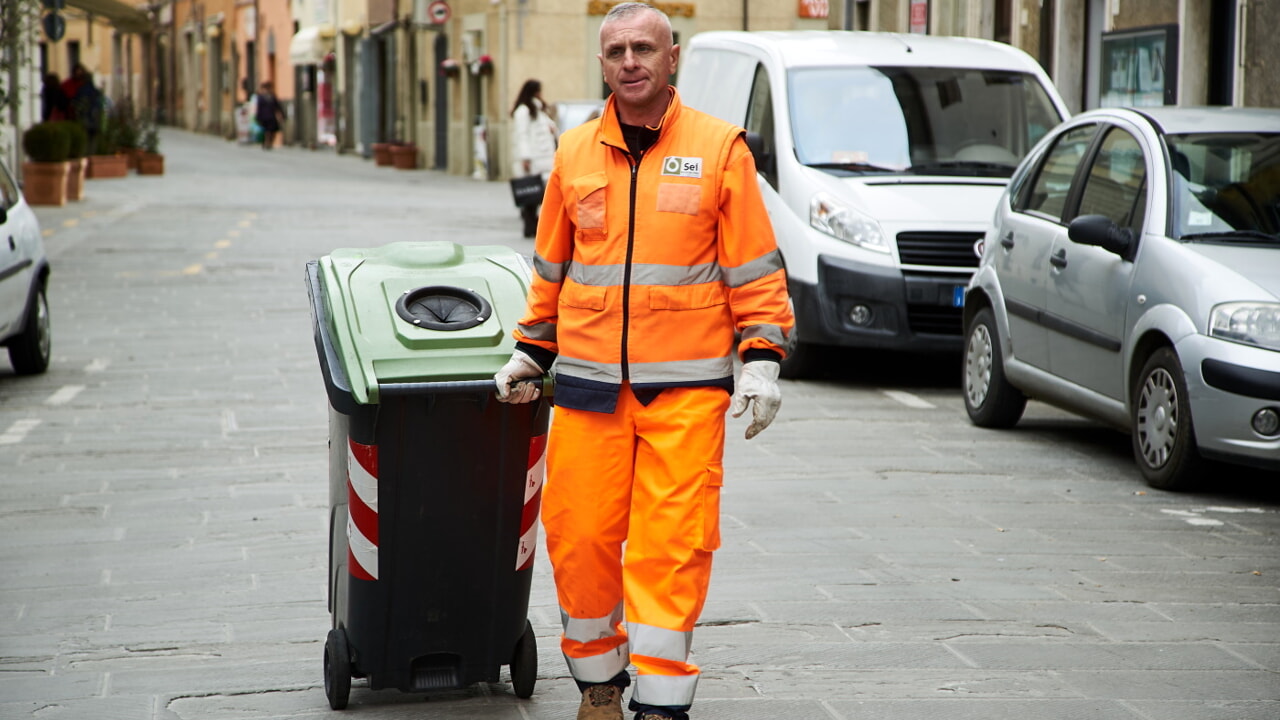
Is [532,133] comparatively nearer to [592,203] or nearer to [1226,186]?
[1226,186]

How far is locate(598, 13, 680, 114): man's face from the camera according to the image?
410cm

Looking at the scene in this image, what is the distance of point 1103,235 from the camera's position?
7.73 meters

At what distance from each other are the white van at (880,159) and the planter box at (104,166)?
2279 cm

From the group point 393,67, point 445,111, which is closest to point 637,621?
point 445,111

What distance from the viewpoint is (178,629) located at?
17.2 ft

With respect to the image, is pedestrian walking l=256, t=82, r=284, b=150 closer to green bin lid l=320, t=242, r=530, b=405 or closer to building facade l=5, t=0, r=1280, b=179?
building facade l=5, t=0, r=1280, b=179

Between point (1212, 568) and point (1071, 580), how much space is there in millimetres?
549

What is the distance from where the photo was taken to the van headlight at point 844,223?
10312 mm

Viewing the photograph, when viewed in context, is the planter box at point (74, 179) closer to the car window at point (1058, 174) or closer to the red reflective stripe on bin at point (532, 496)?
the car window at point (1058, 174)

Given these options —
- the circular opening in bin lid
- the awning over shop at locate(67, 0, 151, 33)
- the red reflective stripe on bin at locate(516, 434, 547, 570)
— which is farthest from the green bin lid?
the awning over shop at locate(67, 0, 151, 33)

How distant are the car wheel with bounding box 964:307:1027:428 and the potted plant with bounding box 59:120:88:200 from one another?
1866 cm

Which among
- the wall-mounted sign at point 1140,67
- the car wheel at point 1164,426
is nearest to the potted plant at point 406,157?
the wall-mounted sign at point 1140,67

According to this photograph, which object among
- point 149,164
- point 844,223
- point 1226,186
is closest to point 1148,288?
point 1226,186

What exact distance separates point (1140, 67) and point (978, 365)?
683 centimetres
